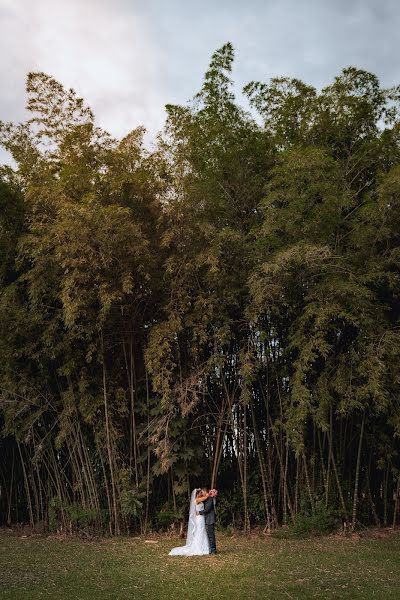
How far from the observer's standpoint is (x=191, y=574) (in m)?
5.89

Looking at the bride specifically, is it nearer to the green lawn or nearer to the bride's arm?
the bride's arm

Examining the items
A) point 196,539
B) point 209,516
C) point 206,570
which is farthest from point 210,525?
point 206,570

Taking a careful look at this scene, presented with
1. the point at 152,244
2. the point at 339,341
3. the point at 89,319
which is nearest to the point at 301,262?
the point at 339,341

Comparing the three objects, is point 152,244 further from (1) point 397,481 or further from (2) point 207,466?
(1) point 397,481

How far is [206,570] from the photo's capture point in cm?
605

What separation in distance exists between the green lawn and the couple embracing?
0.17 m

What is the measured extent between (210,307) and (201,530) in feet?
8.40

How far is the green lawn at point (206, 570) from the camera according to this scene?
5148 mm

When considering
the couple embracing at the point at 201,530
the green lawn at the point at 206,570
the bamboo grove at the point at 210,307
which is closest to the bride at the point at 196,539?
the couple embracing at the point at 201,530

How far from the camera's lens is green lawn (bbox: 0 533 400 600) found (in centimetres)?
515

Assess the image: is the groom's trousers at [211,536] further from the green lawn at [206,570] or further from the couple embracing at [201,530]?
the green lawn at [206,570]

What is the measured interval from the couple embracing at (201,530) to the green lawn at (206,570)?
0.55 ft

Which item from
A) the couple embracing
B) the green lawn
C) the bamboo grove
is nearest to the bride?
the couple embracing

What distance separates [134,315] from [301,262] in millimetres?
2540
